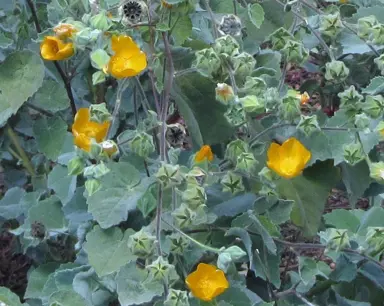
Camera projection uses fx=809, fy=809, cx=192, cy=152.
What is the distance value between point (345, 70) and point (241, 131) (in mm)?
216

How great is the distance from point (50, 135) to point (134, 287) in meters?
0.43

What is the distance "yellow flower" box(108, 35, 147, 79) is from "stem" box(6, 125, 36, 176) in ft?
1.61

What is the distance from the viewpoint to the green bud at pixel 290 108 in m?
1.20

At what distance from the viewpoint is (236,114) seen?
1183mm

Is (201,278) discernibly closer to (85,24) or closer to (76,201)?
(76,201)

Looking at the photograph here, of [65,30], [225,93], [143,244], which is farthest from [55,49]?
[143,244]

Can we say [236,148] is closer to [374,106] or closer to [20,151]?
[374,106]

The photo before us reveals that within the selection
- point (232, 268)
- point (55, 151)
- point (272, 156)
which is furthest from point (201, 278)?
point (55, 151)

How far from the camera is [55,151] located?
149 centimetres

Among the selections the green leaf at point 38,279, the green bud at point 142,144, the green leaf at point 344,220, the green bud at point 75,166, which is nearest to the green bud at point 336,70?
the green leaf at point 344,220

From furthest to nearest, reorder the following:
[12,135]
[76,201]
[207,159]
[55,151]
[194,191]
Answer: [12,135]
[55,151]
[76,201]
[207,159]
[194,191]

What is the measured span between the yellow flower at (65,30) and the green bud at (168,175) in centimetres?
28

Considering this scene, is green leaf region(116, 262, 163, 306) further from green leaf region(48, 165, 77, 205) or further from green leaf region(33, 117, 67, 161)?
green leaf region(33, 117, 67, 161)

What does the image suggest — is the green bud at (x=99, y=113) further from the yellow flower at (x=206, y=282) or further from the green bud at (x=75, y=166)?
the yellow flower at (x=206, y=282)
